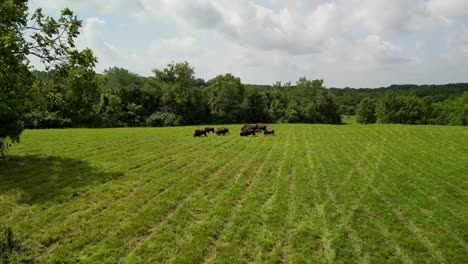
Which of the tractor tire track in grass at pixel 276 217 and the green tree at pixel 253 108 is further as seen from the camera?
the green tree at pixel 253 108

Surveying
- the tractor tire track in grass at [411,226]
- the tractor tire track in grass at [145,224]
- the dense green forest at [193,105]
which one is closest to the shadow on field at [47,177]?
the tractor tire track in grass at [145,224]

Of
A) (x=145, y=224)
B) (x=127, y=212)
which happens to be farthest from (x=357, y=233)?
(x=127, y=212)

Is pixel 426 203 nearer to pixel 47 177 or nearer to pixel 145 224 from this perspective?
pixel 145 224

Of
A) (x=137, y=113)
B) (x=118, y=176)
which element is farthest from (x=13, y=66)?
(x=137, y=113)

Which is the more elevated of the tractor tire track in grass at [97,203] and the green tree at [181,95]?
the green tree at [181,95]

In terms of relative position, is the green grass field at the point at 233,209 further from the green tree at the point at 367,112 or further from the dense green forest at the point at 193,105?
the green tree at the point at 367,112

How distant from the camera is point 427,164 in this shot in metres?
15.1

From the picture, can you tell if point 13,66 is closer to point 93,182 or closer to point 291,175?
point 93,182

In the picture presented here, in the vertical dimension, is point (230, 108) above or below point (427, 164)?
above

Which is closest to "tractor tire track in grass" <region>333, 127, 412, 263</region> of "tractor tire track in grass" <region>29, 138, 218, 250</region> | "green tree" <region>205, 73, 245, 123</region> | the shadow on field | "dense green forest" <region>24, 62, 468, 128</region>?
"tractor tire track in grass" <region>29, 138, 218, 250</region>

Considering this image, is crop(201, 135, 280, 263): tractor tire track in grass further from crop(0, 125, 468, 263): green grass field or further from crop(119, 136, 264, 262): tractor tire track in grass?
crop(119, 136, 264, 262): tractor tire track in grass

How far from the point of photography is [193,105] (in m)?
54.2

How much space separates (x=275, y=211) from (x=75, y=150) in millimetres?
15896

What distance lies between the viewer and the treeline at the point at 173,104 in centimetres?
4782
